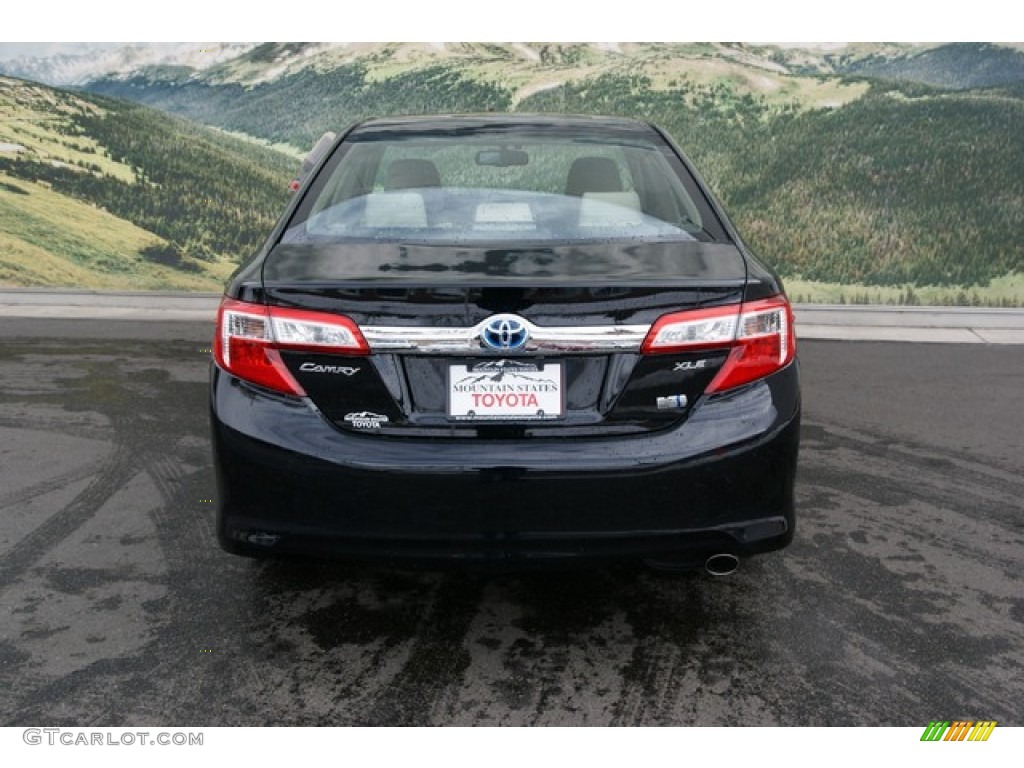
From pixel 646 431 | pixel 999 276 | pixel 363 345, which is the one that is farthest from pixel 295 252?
pixel 999 276

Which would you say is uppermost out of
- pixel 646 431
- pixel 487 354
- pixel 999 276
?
pixel 487 354

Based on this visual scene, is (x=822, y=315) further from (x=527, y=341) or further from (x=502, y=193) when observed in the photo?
(x=527, y=341)

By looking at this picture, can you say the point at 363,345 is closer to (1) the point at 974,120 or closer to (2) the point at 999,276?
(2) the point at 999,276

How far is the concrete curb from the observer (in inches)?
402

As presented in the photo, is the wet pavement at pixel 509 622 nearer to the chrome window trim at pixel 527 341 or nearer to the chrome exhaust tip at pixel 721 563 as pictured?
the chrome exhaust tip at pixel 721 563

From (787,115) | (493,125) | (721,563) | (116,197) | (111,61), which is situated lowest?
(116,197)

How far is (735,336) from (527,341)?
59 centimetres

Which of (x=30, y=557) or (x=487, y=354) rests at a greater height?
(x=487, y=354)

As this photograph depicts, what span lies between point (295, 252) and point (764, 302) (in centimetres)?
Answer: 138

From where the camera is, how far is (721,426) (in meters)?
3.03

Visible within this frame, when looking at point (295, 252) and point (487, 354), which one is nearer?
point (487, 354)

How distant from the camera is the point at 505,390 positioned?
2.95m
